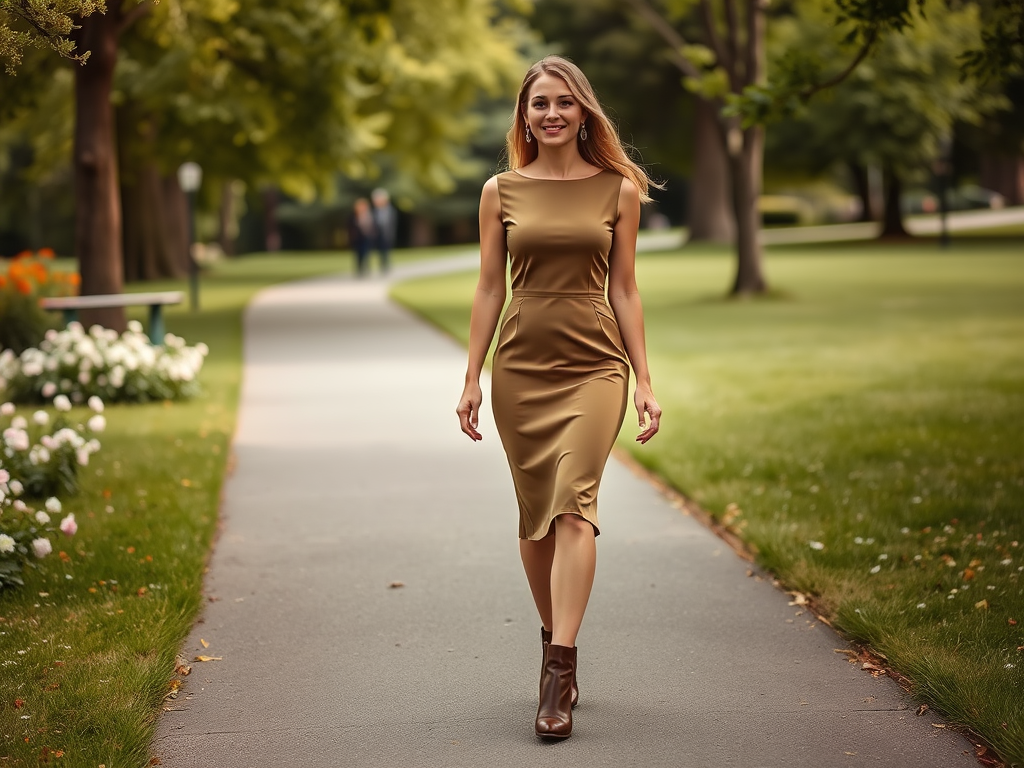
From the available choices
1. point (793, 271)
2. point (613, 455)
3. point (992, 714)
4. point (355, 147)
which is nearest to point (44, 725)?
point (992, 714)

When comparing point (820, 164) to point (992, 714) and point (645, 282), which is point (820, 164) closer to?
point (645, 282)

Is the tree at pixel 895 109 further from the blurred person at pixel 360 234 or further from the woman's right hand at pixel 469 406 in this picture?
the woman's right hand at pixel 469 406

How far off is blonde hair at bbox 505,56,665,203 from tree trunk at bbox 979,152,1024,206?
68.3 m

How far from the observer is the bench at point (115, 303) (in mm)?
13234

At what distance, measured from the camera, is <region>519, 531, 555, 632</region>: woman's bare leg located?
14.9 ft

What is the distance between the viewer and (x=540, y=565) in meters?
4.56

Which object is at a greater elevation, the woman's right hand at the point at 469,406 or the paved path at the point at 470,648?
the woman's right hand at the point at 469,406

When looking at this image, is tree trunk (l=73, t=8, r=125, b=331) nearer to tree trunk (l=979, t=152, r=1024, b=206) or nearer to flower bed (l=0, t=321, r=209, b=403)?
flower bed (l=0, t=321, r=209, b=403)

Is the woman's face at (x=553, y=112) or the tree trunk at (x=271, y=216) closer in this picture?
the woman's face at (x=553, y=112)

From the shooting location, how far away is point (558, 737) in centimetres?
414

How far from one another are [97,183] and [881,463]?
8527mm

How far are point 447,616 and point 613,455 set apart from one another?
410 cm

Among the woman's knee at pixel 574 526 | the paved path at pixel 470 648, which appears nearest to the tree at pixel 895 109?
the paved path at pixel 470 648

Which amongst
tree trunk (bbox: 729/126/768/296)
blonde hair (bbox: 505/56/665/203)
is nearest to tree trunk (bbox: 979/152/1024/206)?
tree trunk (bbox: 729/126/768/296)
